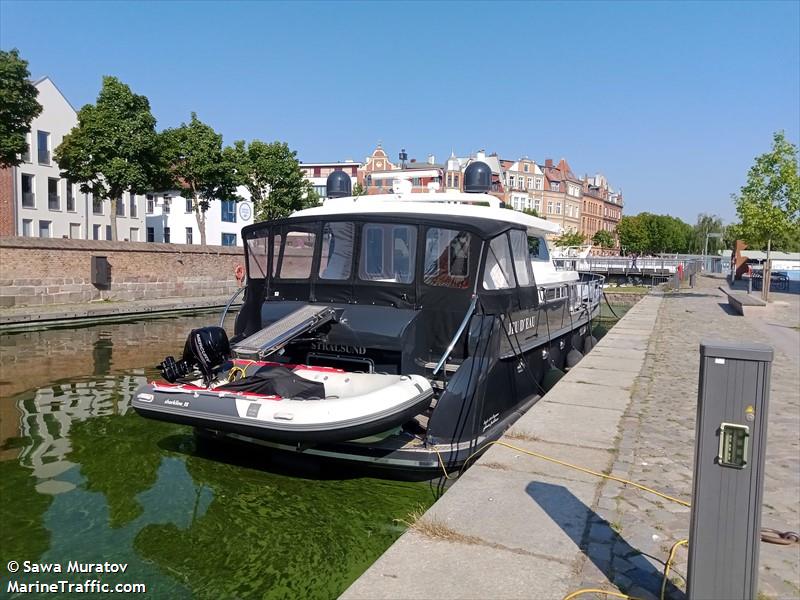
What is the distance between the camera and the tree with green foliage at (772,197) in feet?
81.7

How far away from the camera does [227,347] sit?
6.90m

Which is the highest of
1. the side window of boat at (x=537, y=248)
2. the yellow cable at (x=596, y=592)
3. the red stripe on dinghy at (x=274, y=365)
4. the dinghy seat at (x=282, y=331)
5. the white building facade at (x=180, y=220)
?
the white building facade at (x=180, y=220)

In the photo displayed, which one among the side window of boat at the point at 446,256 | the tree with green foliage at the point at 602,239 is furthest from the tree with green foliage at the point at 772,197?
the tree with green foliage at the point at 602,239

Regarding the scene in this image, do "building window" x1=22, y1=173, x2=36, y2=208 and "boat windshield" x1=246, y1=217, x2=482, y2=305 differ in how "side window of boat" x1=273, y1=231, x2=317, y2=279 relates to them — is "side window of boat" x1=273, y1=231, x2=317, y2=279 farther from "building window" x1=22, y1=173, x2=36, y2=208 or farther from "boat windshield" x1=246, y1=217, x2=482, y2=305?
"building window" x1=22, y1=173, x2=36, y2=208

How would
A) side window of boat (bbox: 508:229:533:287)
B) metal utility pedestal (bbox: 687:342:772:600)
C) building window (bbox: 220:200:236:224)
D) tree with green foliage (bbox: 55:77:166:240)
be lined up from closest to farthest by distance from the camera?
1. metal utility pedestal (bbox: 687:342:772:600)
2. side window of boat (bbox: 508:229:533:287)
3. tree with green foliage (bbox: 55:77:166:240)
4. building window (bbox: 220:200:236:224)

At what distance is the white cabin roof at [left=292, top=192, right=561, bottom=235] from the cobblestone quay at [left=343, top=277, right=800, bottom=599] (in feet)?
8.86

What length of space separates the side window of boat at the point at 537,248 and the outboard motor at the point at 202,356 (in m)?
6.92

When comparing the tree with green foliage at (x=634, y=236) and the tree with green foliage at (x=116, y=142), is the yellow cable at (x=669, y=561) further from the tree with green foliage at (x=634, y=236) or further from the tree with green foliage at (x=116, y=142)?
the tree with green foliage at (x=634, y=236)

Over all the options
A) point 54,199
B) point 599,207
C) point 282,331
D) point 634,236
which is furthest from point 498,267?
point 599,207

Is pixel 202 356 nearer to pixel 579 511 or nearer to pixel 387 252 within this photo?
pixel 387 252

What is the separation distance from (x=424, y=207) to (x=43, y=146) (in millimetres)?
39753

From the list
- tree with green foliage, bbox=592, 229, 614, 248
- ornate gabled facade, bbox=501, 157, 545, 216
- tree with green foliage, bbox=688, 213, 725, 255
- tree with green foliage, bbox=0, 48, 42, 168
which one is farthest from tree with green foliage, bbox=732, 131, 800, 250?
tree with green foliage, bbox=688, 213, 725, 255

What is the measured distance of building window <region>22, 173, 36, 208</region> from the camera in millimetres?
38281

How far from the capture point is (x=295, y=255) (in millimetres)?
8062
